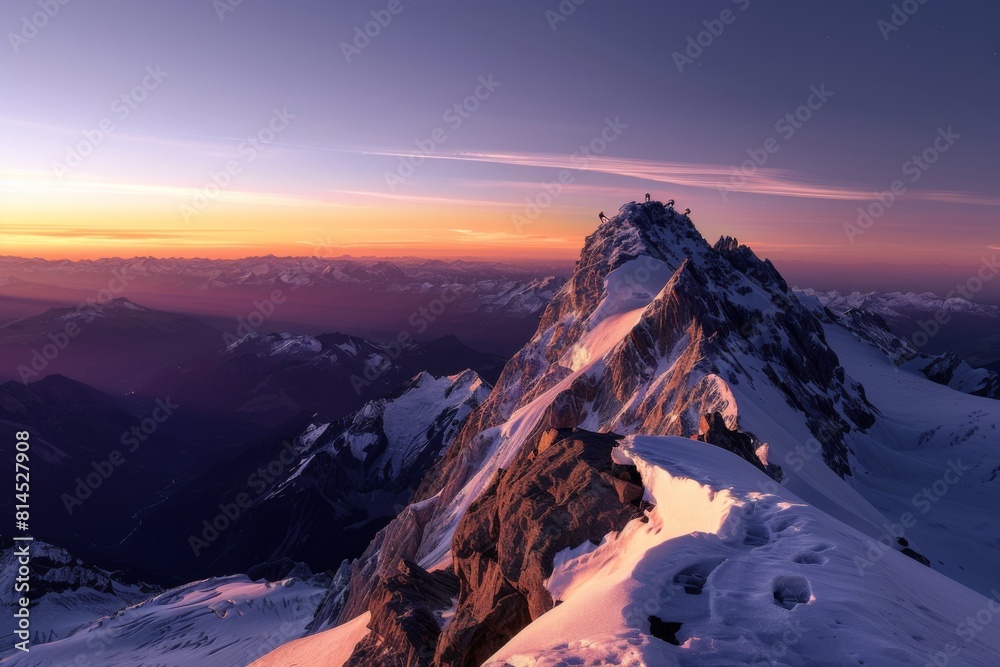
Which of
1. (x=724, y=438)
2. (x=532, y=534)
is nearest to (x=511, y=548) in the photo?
(x=532, y=534)

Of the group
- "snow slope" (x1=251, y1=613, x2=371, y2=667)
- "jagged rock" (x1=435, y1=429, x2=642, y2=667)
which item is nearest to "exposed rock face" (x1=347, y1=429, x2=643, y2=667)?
"jagged rock" (x1=435, y1=429, x2=642, y2=667)

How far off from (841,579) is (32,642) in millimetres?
184500

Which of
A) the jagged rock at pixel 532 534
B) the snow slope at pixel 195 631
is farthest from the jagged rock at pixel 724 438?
the snow slope at pixel 195 631

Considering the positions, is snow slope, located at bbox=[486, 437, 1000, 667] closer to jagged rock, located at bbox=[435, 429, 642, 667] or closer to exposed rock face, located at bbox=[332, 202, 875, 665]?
jagged rock, located at bbox=[435, 429, 642, 667]

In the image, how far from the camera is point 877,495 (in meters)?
63.7

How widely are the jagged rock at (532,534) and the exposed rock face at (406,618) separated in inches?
105

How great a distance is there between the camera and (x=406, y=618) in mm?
24188

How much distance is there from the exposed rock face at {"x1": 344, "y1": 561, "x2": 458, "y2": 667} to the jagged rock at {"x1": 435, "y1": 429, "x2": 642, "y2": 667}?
8.77ft

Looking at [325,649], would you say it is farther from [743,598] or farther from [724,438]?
[743,598]

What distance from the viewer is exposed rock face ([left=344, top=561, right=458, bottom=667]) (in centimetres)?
2298

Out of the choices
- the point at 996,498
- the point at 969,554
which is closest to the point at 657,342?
the point at 969,554

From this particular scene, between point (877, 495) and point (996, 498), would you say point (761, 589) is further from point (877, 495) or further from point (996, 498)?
point (996, 498)

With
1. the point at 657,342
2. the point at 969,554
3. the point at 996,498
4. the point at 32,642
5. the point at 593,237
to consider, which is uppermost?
the point at 593,237

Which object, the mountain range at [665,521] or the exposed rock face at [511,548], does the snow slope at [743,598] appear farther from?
the exposed rock face at [511,548]
